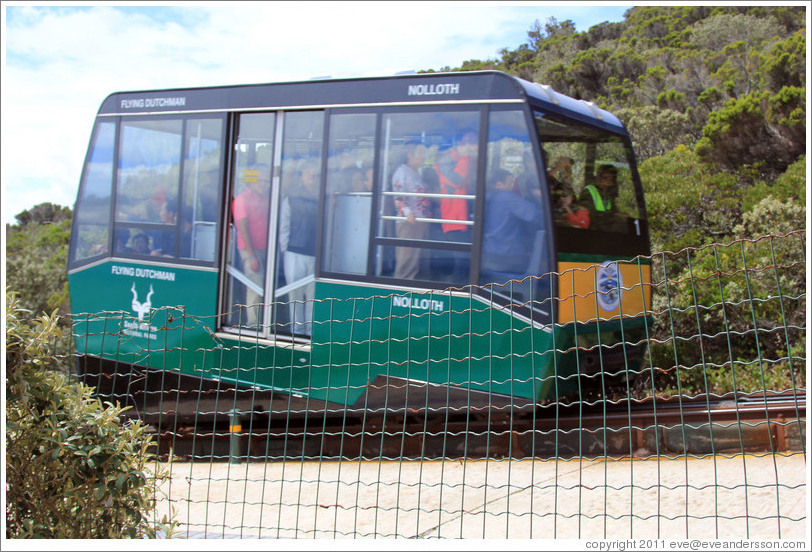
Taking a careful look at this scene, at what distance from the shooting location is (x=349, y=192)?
24.1 feet

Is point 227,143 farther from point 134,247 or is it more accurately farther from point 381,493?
point 381,493

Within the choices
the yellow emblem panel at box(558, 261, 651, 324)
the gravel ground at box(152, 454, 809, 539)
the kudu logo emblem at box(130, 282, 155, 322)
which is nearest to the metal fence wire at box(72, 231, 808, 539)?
the gravel ground at box(152, 454, 809, 539)

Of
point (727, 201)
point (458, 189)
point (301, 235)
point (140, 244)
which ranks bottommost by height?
point (140, 244)

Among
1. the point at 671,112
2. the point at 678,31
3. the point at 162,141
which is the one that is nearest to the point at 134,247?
the point at 162,141

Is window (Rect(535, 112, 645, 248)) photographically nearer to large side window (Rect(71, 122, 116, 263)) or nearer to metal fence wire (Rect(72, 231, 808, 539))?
metal fence wire (Rect(72, 231, 808, 539))

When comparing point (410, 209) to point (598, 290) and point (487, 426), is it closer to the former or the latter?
point (598, 290)

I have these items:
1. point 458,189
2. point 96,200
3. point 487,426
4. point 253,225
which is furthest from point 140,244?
point 487,426

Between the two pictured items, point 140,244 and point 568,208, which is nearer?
point 568,208

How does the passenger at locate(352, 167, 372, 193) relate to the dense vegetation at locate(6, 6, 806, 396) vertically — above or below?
below

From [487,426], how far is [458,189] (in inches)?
75.6

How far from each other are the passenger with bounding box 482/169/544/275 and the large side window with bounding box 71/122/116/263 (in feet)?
15.4

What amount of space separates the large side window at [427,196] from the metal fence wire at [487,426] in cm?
31

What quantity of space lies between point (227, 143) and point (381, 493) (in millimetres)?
4056

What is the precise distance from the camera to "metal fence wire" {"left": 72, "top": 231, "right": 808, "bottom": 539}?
460cm
